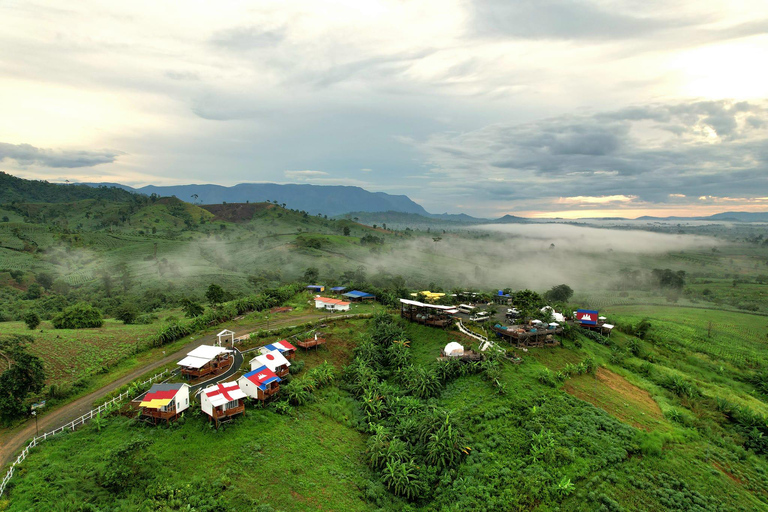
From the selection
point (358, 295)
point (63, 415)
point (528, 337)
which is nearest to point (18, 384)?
point (63, 415)

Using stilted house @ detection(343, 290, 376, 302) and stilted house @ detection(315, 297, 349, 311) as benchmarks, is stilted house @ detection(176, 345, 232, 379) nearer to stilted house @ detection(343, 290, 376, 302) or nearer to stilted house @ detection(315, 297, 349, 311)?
stilted house @ detection(315, 297, 349, 311)

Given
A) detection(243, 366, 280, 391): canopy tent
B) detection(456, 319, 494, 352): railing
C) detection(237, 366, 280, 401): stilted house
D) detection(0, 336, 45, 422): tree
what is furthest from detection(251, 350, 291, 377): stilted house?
detection(456, 319, 494, 352): railing

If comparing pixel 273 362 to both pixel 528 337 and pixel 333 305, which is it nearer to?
pixel 333 305

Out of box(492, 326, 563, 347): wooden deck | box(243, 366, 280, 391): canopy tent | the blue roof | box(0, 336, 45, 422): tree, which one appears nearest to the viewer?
box(0, 336, 45, 422): tree

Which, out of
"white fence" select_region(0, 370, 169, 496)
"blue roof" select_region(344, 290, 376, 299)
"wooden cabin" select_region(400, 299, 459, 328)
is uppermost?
"wooden cabin" select_region(400, 299, 459, 328)

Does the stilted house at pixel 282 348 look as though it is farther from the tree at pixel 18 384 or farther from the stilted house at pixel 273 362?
the tree at pixel 18 384
